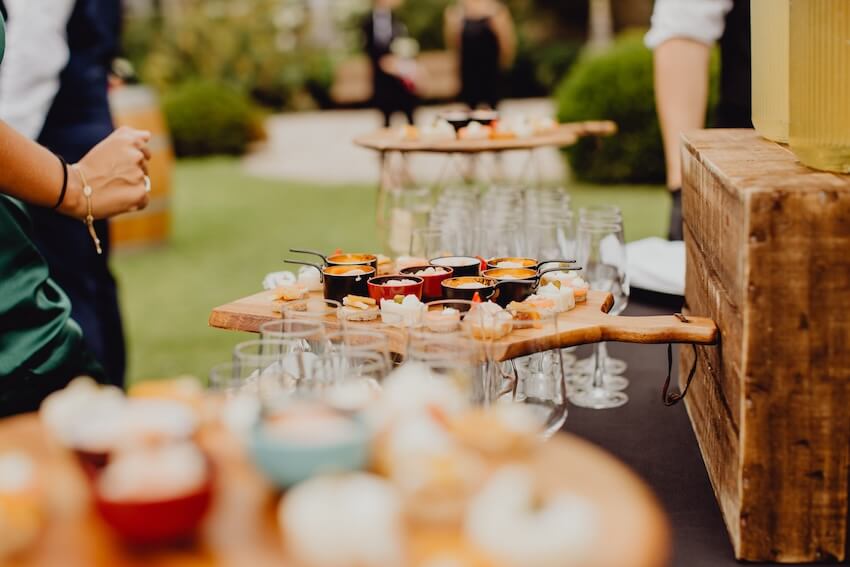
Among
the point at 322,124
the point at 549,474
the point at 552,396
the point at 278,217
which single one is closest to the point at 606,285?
the point at 552,396

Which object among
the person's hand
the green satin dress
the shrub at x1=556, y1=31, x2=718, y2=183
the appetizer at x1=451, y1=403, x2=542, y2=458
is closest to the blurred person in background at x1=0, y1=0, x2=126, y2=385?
the green satin dress

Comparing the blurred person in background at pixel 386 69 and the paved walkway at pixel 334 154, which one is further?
the paved walkway at pixel 334 154

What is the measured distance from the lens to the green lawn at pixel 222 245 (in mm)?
5656

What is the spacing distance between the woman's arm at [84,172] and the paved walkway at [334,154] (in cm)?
627

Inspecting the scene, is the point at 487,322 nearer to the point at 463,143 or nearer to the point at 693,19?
the point at 463,143

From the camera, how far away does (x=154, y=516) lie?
0.78 metres

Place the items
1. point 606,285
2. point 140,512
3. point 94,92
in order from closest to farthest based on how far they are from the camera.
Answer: point 140,512 → point 606,285 → point 94,92

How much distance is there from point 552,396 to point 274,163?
11.0 meters

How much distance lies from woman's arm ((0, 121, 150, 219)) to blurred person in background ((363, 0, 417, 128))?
865 cm

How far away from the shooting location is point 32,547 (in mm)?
798

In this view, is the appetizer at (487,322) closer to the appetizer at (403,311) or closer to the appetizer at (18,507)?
the appetizer at (403,311)

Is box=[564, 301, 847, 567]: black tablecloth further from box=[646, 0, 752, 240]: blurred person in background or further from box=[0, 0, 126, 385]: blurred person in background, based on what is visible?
box=[0, 0, 126, 385]: blurred person in background

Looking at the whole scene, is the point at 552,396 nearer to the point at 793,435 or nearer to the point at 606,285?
the point at 793,435

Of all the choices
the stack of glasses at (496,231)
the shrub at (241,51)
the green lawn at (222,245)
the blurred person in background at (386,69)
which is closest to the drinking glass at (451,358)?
the stack of glasses at (496,231)
